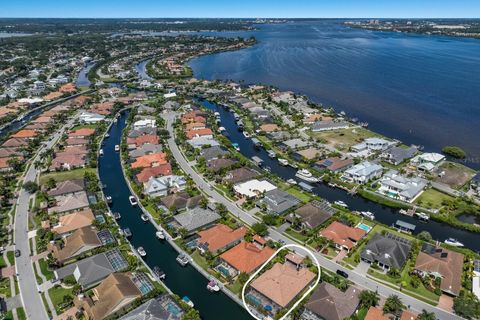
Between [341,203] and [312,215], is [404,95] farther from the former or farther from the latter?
[312,215]

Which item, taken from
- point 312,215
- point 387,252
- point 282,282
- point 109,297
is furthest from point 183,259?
point 387,252

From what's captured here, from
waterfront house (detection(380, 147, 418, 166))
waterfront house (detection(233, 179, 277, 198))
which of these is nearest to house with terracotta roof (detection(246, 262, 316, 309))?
waterfront house (detection(233, 179, 277, 198))

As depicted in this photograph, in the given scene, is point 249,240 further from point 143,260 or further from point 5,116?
point 5,116

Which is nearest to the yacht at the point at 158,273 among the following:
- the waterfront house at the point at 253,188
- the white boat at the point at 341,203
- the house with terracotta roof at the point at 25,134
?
the waterfront house at the point at 253,188

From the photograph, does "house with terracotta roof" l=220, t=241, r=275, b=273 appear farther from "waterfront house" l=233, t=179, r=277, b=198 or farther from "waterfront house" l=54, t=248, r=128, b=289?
"waterfront house" l=233, t=179, r=277, b=198

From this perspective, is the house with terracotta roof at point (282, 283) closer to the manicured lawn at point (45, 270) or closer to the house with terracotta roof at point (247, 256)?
the house with terracotta roof at point (247, 256)

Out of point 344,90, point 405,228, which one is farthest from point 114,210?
point 344,90
